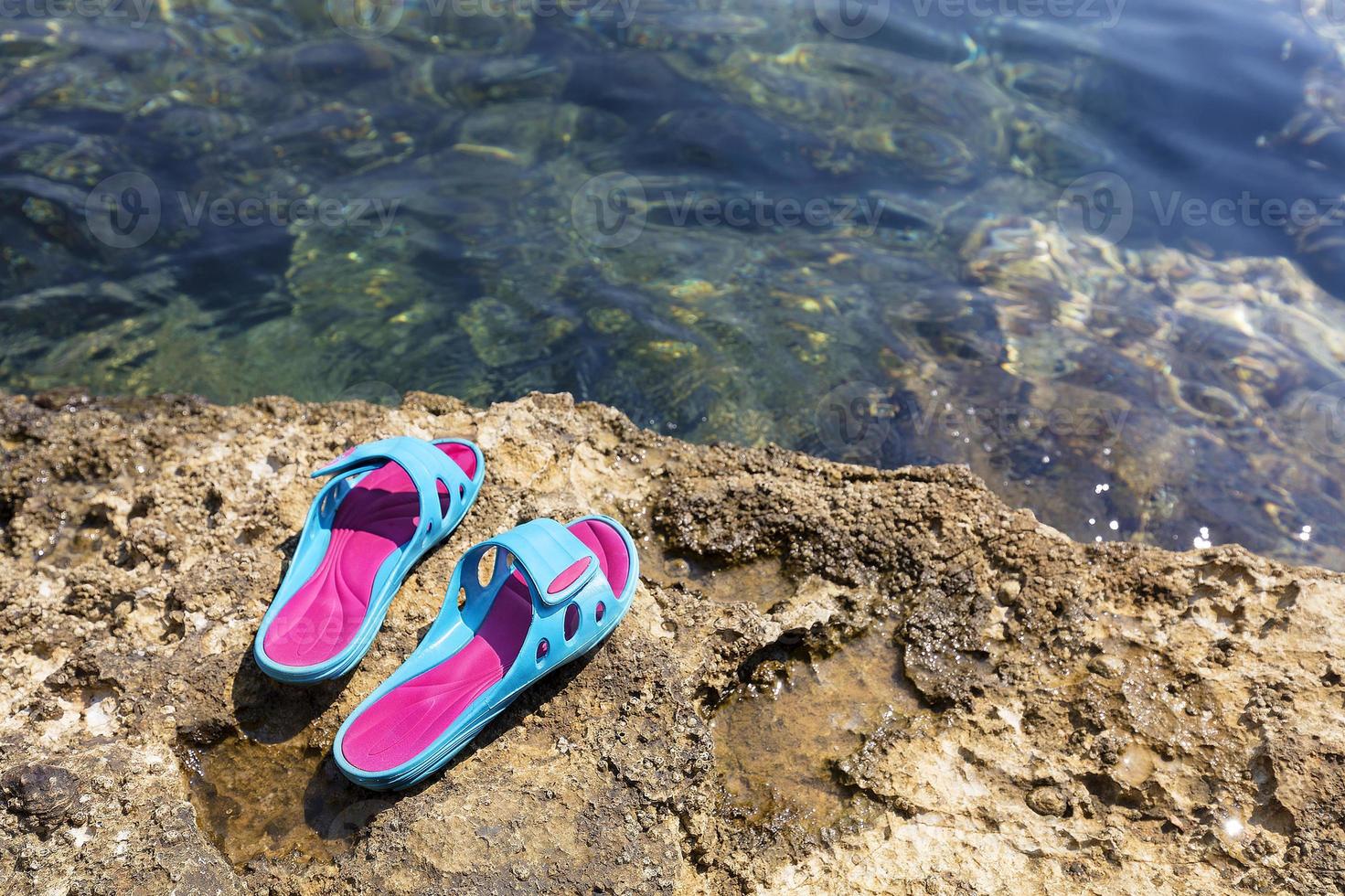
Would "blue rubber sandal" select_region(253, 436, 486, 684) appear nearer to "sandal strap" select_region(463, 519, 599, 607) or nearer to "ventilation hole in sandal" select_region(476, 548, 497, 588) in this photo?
"ventilation hole in sandal" select_region(476, 548, 497, 588)

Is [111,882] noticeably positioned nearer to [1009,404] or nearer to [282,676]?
[282,676]

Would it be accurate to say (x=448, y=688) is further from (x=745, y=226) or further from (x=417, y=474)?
(x=745, y=226)

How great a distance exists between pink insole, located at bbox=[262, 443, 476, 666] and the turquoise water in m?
1.84

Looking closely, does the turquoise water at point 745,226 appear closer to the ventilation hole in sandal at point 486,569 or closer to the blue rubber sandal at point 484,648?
the ventilation hole in sandal at point 486,569

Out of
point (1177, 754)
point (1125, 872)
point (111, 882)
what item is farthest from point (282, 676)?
point (1177, 754)

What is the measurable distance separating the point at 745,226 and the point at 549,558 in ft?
14.5

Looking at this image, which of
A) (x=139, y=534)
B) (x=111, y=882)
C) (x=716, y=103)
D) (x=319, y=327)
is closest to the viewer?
(x=111, y=882)

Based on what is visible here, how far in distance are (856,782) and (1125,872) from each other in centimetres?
83

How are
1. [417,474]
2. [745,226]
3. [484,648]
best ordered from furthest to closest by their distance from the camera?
[745,226], [417,474], [484,648]

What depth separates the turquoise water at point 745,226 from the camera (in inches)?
218

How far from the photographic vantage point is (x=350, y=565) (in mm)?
3363

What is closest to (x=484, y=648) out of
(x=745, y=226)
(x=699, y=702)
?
(x=699, y=702)

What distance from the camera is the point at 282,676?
9.66ft

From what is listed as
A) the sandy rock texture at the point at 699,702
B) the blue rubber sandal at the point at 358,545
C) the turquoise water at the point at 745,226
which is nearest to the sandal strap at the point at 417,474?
the blue rubber sandal at the point at 358,545
